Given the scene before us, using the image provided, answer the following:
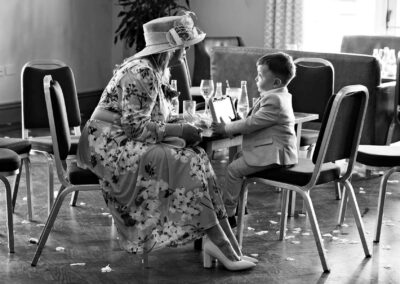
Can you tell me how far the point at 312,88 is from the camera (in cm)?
519

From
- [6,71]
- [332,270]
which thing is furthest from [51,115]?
[6,71]

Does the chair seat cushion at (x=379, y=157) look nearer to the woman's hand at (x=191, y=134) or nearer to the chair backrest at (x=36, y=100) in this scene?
the woman's hand at (x=191, y=134)

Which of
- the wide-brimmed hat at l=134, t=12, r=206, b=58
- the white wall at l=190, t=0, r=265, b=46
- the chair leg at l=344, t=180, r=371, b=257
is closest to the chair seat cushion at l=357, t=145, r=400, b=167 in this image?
the chair leg at l=344, t=180, r=371, b=257

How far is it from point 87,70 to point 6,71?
123 centimetres

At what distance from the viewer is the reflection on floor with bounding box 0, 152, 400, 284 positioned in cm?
382

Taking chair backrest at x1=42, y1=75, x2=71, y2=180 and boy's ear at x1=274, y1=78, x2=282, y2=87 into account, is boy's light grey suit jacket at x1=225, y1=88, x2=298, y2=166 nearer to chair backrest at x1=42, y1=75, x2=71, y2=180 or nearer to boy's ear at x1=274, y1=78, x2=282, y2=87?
boy's ear at x1=274, y1=78, x2=282, y2=87

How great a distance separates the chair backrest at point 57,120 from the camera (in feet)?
12.8

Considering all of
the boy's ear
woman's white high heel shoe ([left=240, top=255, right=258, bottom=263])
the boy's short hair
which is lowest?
woman's white high heel shoe ([left=240, top=255, right=258, bottom=263])

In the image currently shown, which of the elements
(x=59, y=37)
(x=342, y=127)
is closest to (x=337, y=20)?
(x=59, y=37)

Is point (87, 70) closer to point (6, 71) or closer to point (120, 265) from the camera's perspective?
point (6, 71)

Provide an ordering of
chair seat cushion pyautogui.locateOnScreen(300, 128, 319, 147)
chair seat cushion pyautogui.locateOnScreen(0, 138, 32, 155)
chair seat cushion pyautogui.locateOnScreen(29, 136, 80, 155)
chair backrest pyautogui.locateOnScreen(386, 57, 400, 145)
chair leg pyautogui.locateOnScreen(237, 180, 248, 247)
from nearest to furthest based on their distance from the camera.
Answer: chair leg pyautogui.locateOnScreen(237, 180, 248, 247), chair seat cushion pyautogui.locateOnScreen(0, 138, 32, 155), chair seat cushion pyautogui.locateOnScreen(29, 136, 80, 155), chair seat cushion pyautogui.locateOnScreen(300, 128, 319, 147), chair backrest pyautogui.locateOnScreen(386, 57, 400, 145)

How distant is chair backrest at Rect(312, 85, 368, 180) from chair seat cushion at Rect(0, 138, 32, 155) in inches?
64.0

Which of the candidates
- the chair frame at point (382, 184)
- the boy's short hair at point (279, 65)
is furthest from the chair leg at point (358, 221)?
the boy's short hair at point (279, 65)

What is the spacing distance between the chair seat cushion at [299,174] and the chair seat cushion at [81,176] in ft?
2.49
